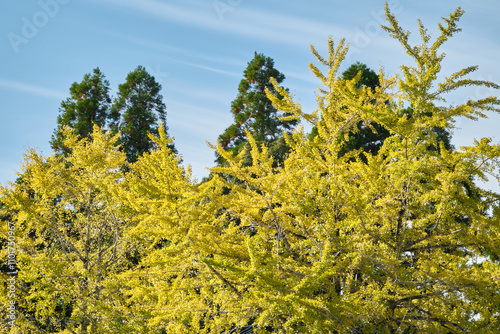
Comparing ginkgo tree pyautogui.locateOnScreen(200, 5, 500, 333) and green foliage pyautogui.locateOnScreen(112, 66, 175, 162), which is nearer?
ginkgo tree pyautogui.locateOnScreen(200, 5, 500, 333)

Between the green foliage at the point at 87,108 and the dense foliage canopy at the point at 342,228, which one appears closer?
the dense foliage canopy at the point at 342,228

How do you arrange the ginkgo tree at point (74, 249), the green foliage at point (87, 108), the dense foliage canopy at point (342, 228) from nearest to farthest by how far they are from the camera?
the dense foliage canopy at point (342, 228), the ginkgo tree at point (74, 249), the green foliage at point (87, 108)

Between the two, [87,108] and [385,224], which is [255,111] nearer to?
[87,108]

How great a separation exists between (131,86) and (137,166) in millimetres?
21500

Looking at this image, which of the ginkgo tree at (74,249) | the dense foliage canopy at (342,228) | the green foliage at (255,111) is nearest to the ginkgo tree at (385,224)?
the dense foliage canopy at (342,228)

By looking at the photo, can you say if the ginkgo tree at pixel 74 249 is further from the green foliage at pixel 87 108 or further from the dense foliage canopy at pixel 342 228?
the green foliage at pixel 87 108

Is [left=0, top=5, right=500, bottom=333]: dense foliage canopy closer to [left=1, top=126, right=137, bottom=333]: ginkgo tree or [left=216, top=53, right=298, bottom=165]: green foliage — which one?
[left=1, top=126, right=137, bottom=333]: ginkgo tree

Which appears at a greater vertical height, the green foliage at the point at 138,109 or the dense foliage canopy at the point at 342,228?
the green foliage at the point at 138,109

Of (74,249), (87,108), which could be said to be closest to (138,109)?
(87,108)

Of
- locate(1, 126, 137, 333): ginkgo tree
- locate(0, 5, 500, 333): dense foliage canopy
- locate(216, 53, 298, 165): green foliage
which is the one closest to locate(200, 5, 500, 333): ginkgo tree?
locate(0, 5, 500, 333): dense foliage canopy

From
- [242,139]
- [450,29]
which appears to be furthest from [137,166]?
[242,139]

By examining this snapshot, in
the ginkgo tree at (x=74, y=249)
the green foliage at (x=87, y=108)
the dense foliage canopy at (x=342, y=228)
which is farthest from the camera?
the green foliage at (x=87, y=108)

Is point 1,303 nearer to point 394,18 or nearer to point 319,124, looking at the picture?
point 319,124

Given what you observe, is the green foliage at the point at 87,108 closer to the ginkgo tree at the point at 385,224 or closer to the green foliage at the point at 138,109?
the green foliage at the point at 138,109
